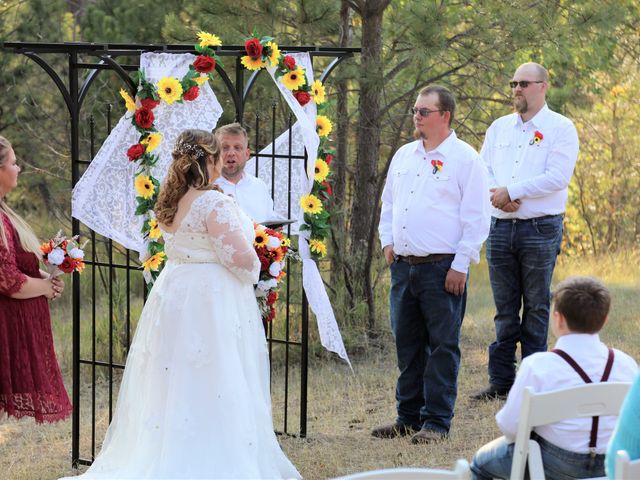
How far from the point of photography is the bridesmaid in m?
4.80

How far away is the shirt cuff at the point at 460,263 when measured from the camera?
5.70m

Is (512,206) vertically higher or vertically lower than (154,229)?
higher

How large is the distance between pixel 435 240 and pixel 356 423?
1636mm

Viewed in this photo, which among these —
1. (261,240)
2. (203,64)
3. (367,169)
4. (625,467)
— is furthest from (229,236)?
(367,169)

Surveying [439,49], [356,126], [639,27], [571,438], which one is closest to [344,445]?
[571,438]

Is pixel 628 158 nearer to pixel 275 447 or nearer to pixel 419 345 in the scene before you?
pixel 419 345

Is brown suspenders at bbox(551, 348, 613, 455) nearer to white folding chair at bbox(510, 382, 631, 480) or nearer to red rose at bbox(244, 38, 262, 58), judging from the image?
white folding chair at bbox(510, 382, 631, 480)

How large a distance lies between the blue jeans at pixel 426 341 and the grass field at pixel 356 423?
0.21m

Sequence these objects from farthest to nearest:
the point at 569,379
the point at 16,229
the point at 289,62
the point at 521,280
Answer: the point at 521,280 < the point at 289,62 < the point at 16,229 < the point at 569,379

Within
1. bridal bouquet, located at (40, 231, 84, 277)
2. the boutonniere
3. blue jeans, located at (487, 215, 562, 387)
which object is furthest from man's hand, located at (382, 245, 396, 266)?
bridal bouquet, located at (40, 231, 84, 277)

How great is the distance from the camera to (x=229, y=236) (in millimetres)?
4918

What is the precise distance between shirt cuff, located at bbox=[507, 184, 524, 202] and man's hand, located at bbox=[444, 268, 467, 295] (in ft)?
2.96

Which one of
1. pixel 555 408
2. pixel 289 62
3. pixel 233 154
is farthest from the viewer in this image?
pixel 289 62

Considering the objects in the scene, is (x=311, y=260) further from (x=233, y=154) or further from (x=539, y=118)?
(x=539, y=118)
